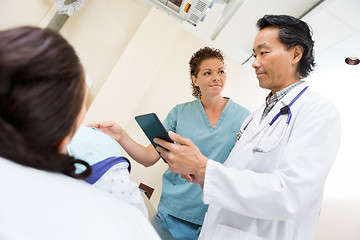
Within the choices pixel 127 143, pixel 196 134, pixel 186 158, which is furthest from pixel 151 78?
pixel 186 158

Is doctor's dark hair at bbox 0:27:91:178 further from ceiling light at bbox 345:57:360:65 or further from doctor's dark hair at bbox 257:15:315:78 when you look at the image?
ceiling light at bbox 345:57:360:65

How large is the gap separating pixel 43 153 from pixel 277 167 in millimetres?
725

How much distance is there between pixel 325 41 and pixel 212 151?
1814mm

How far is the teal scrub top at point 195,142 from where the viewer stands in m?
1.27

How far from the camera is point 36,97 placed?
0.36 meters

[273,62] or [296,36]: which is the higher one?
[296,36]

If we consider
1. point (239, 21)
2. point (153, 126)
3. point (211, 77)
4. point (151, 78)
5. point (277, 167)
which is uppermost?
point (239, 21)

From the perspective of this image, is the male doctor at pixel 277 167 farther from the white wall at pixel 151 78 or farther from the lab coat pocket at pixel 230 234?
the white wall at pixel 151 78

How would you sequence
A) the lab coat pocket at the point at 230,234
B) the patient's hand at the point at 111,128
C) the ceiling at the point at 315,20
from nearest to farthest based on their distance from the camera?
the lab coat pocket at the point at 230,234
the patient's hand at the point at 111,128
the ceiling at the point at 315,20

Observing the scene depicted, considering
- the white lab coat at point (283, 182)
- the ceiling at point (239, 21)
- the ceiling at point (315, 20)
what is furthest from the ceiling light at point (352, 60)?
the white lab coat at point (283, 182)

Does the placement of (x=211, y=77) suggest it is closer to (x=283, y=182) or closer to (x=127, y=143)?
(x=127, y=143)

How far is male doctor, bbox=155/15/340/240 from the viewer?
639mm

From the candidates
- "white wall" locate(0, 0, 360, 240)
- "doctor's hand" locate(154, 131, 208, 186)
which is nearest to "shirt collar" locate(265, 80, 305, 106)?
"doctor's hand" locate(154, 131, 208, 186)

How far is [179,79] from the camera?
2.55 meters
